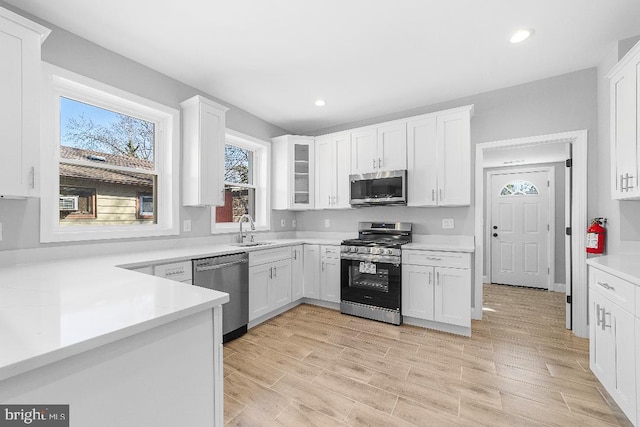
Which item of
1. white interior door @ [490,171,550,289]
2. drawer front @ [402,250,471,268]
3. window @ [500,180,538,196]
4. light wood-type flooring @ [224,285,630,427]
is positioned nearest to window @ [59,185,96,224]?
light wood-type flooring @ [224,285,630,427]

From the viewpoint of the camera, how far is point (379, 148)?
3.72 metres

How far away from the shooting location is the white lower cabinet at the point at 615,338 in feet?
5.10

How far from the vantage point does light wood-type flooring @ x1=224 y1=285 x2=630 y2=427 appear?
1.76 meters

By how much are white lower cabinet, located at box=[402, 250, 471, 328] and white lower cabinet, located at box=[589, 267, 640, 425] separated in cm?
102

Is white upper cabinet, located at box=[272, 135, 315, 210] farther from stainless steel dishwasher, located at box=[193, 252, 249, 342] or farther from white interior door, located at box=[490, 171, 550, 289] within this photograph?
white interior door, located at box=[490, 171, 550, 289]

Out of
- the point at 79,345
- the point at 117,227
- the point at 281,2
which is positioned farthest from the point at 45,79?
the point at 79,345

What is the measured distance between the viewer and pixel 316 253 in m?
3.89

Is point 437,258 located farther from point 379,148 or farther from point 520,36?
point 520,36

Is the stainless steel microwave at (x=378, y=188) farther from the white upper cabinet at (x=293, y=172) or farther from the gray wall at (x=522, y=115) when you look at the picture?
the white upper cabinet at (x=293, y=172)

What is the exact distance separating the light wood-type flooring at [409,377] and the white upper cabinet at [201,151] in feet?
5.13

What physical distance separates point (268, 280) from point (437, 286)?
1.91m

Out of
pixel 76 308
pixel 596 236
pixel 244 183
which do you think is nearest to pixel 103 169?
pixel 244 183

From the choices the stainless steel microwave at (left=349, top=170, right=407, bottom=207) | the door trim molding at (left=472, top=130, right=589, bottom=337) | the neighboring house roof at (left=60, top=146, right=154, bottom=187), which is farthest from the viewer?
the stainless steel microwave at (left=349, top=170, right=407, bottom=207)

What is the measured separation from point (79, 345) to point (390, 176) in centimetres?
331
